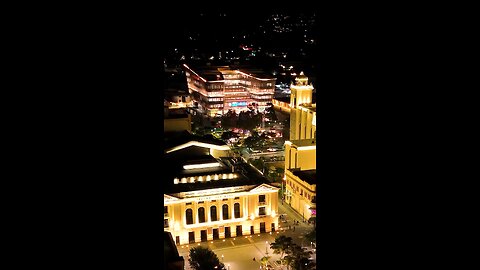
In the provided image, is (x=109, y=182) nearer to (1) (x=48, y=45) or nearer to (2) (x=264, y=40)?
(1) (x=48, y=45)

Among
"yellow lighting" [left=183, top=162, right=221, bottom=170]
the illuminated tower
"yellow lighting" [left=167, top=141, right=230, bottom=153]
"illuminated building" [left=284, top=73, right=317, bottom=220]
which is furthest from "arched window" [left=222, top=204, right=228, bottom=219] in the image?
the illuminated tower

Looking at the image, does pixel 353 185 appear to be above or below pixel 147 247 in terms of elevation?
above

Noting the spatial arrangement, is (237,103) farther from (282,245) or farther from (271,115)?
(282,245)

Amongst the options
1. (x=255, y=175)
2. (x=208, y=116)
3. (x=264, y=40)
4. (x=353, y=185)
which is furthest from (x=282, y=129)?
(x=353, y=185)

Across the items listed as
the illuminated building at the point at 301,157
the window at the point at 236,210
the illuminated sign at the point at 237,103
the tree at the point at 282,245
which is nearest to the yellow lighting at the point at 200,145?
the illuminated building at the point at 301,157

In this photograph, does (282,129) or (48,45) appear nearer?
(48,45)

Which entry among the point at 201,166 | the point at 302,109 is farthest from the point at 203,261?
the point at 302,109
